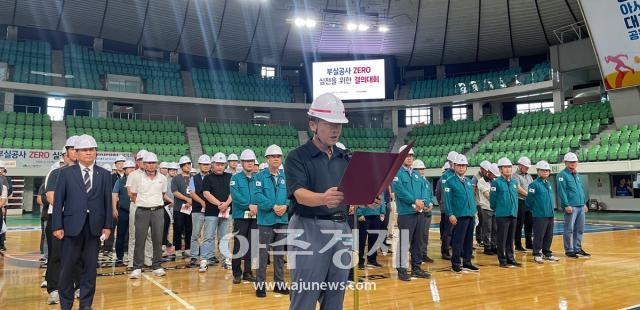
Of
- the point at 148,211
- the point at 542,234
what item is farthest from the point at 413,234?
the point at 148,211

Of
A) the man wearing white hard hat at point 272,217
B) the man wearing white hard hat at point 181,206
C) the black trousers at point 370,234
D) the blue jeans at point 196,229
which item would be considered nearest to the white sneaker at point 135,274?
the blue jeans at point 196,229

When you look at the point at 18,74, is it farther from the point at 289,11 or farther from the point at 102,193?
the point at 102,193

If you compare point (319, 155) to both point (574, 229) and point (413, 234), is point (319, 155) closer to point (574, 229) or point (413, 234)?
point (413, 234)

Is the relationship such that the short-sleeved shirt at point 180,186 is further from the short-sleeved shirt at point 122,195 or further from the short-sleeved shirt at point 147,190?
the short-sleeved shirt at point 147,190

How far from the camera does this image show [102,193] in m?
4.47

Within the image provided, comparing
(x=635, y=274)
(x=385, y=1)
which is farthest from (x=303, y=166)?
(x=385, y=1)

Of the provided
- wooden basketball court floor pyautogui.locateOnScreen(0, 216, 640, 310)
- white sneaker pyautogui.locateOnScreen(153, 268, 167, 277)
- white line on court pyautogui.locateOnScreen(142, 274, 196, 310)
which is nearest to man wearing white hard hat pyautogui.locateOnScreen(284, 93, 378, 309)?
wooden basketball court floor pyautogui.locateOnScreen(0, 216, 640, 310)

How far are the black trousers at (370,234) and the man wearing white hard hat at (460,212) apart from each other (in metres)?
1.31

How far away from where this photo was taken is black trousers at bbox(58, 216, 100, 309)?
421 cm

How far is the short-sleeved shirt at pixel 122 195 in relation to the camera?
7.50m

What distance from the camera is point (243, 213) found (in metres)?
5.91

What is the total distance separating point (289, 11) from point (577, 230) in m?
16.9

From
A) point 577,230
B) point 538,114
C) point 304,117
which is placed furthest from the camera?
point 304,117

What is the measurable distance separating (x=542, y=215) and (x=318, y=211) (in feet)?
21.7
